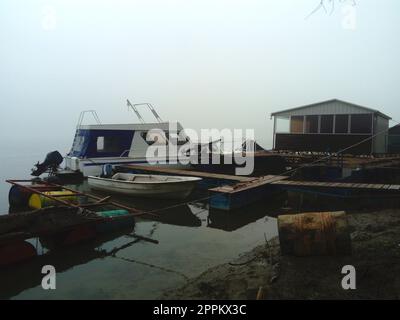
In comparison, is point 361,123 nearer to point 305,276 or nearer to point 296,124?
point 296,124

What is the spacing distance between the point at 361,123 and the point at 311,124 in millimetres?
3051

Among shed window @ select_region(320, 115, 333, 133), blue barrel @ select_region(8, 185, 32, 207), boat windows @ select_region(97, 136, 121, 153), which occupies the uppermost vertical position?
shed window @ select_region(320, 115, 333, 133)

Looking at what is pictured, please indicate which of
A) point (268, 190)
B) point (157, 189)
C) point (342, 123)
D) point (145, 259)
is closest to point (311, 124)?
point (342, 123)

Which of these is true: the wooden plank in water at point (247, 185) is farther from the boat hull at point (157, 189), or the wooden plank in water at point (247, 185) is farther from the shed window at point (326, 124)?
the shed window at point (326, 124)

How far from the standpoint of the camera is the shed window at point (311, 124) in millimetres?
20920

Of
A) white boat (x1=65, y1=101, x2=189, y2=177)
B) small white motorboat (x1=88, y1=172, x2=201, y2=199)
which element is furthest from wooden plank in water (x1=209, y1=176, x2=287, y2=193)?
white boat (x1=65, y1=101, x2=189, y2=177)

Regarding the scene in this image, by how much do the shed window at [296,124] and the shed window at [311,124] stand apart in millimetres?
559

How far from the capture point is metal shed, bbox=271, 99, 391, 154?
19.0 meters

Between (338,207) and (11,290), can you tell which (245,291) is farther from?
(338,207)

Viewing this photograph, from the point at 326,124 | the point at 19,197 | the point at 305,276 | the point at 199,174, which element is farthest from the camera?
the point at 326,124

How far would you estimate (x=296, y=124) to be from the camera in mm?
21969

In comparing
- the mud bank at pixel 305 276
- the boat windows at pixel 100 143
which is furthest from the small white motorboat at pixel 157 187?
the mud bank at pixel 305 276

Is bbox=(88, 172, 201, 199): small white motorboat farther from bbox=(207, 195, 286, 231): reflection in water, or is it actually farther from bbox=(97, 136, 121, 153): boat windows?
bbox=(97, 136, 121, 153): boat windows

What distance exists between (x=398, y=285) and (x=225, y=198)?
280 inches
